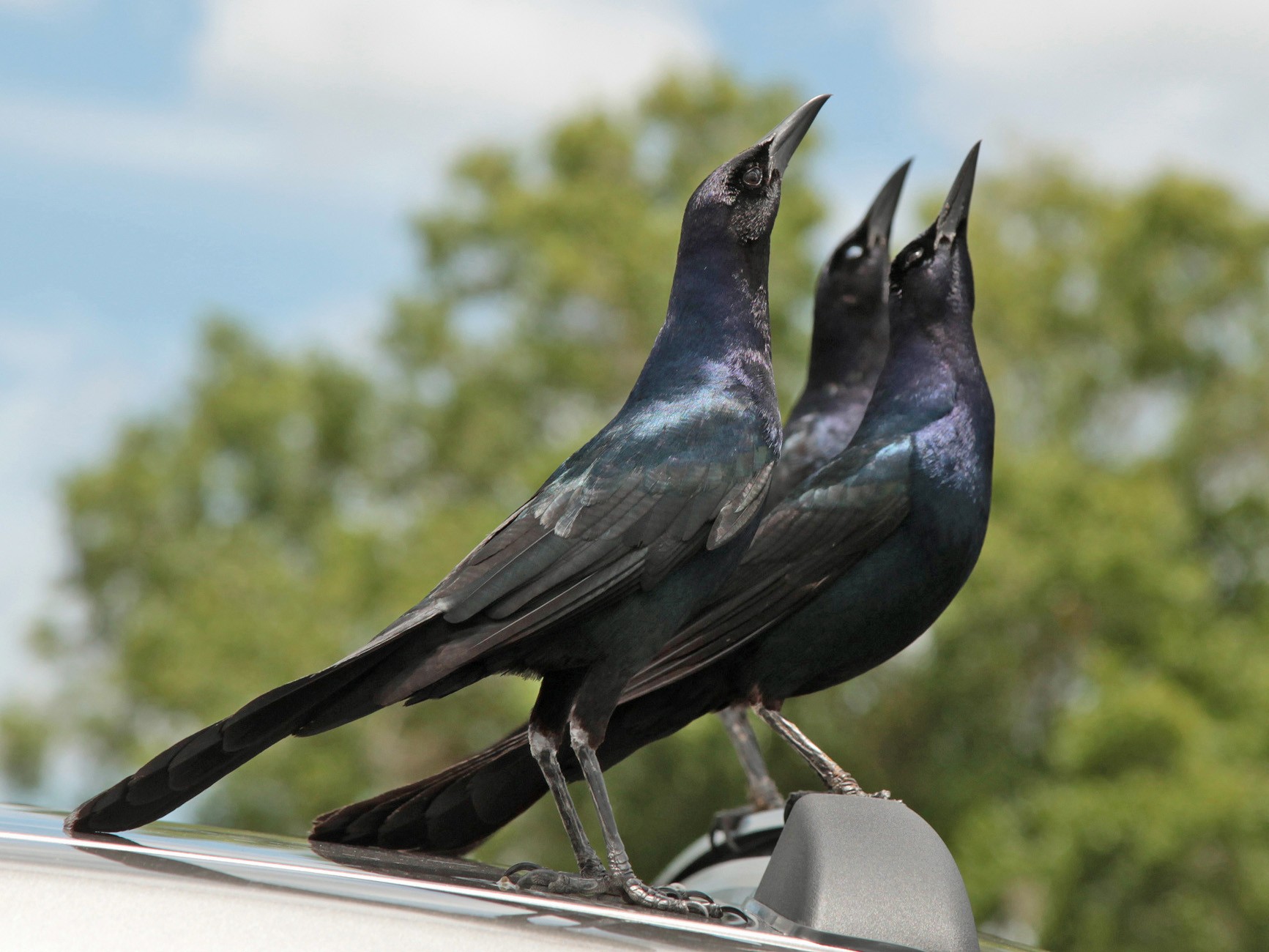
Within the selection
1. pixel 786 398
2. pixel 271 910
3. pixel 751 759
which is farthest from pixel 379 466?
pixel 271 910

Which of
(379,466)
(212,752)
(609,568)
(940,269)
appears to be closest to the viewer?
(212,752)

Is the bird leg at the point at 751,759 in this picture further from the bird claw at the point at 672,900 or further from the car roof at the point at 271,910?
the car roof at the point at 271,910

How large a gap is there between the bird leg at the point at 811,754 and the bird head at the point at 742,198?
1.18 m

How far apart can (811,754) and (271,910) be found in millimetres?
2236

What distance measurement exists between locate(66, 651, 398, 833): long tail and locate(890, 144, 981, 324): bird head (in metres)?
1.94

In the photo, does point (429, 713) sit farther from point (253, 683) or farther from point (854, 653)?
point (854, 653)

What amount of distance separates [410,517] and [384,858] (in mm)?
20644

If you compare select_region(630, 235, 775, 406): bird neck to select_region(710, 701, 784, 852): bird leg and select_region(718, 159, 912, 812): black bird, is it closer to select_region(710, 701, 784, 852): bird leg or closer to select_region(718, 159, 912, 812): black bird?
select_region(718, 159, 912, 812): black bird

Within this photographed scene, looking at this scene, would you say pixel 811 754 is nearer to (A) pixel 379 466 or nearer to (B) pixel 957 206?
(B) pixel 957 206

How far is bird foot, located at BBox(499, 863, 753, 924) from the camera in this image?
7.66 ft

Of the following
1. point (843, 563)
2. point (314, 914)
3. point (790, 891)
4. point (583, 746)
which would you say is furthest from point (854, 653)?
point (314, 914)

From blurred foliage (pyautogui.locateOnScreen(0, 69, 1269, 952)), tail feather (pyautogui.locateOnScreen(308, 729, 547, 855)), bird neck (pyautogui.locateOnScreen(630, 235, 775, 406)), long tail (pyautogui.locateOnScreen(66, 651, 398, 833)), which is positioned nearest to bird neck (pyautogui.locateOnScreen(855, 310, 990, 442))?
bird neck (pyautogui.locateOnScreen(630, 235, 775, 406))

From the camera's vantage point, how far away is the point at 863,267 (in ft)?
15.0

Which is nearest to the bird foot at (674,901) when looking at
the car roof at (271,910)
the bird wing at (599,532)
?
the car roof at (271,910)
